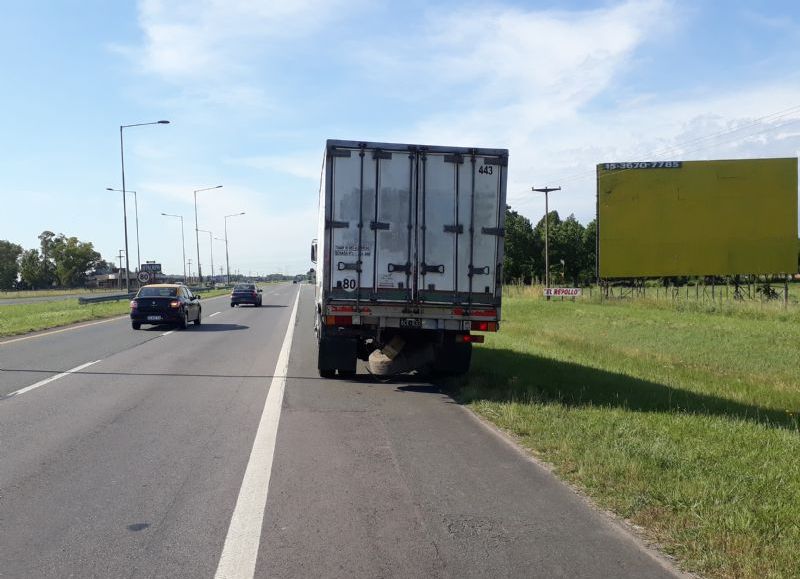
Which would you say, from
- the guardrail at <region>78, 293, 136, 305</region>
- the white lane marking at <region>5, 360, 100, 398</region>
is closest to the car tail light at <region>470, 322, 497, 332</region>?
the white lane marking at <region>5, 360, 100, 398</region>

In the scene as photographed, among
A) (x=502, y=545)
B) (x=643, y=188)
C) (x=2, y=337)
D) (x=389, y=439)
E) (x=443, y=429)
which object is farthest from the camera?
(x=643, y=188)

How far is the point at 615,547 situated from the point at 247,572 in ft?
7.87

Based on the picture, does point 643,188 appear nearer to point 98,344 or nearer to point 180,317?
point 180,317

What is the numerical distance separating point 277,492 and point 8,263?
474 ft

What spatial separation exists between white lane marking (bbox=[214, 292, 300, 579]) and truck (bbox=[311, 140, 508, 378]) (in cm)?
270

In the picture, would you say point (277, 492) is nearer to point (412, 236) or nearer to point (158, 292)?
point (412, 236)

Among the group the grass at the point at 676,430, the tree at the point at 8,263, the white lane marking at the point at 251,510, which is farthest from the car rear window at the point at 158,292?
the tree at the point at 8,263

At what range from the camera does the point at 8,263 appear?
131 meters

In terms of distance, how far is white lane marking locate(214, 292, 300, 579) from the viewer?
434 centimetres

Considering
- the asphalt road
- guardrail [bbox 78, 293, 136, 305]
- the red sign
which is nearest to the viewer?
the asphalt road

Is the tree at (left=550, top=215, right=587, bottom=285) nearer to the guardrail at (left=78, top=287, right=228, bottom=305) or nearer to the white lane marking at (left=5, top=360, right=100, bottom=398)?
the guardrail at (left=78, top=287, right=228, bottom=305)

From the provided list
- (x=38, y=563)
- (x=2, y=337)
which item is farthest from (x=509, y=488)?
(x=2, y=337)

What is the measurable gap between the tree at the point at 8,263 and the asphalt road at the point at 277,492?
13681cm

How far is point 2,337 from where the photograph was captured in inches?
819
